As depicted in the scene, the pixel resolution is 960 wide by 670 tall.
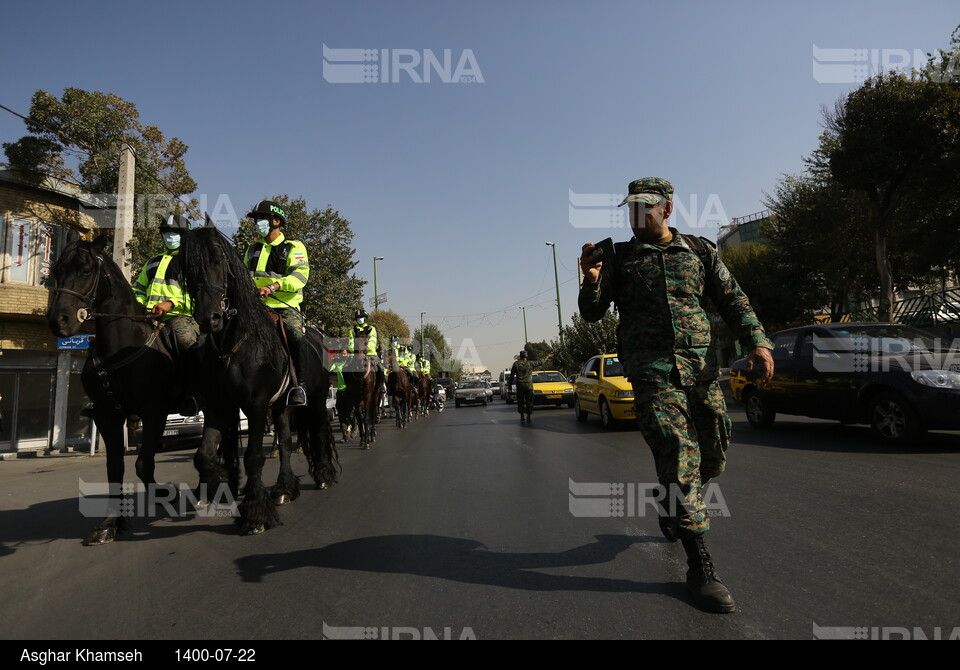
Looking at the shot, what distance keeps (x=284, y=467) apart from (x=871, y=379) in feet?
25.9

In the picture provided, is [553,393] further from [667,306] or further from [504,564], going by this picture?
[667,306]

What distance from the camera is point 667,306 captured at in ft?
10.9

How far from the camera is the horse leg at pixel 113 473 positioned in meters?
4.64

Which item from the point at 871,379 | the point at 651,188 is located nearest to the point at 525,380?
the point at 871,379

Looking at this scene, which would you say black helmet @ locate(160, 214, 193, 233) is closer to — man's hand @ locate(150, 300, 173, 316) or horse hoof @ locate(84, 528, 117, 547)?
man's hand @ locate(150, 300, 173, 316)

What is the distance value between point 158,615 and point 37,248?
18.5 m

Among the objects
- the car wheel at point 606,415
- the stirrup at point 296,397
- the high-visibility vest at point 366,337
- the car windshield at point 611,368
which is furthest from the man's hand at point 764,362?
the high-visibility vest at point 366,337

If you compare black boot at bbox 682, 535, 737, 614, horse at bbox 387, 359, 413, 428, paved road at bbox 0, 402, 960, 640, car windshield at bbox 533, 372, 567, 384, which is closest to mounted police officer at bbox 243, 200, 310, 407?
paved road at bbox 0, 402, 960, 640

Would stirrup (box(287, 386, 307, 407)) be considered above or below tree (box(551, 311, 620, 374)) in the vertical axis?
below

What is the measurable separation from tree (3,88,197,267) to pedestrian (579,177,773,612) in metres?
15.6

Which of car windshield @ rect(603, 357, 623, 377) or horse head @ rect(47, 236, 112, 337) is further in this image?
car windshield @ rect(603, 357, 623, 377)

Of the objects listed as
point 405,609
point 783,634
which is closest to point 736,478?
point 783,634

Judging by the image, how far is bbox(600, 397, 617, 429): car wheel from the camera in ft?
39.6

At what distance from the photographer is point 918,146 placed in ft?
58.2
